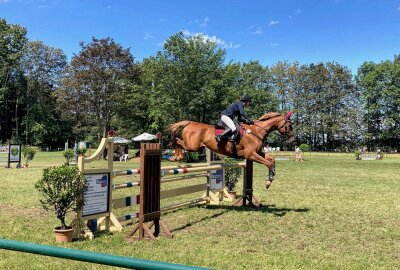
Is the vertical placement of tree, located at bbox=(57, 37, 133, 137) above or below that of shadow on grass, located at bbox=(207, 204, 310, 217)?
above

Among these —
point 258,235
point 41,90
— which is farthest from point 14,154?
point 41,90

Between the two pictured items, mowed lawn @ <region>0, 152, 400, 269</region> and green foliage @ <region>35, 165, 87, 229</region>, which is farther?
green foliage @ <region>35, 165, 87, 229</region>

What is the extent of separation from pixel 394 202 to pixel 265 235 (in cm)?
616

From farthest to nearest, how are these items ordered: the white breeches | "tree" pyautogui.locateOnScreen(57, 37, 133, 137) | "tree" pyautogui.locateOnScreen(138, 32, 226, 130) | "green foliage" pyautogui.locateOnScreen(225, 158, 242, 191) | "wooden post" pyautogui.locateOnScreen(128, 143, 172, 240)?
"tree" pyautogui.locateOnScreen(57, 37, 133, 137), "tree" pyautogui.locateOnScreen(138, 32, 226, 130), "green foliage" pyautogui.locateOnScreen(225, 158, 242, 191), the white breeches, "wooden post" pyautogui.locateOnScreen(128, 143, 172, 240)

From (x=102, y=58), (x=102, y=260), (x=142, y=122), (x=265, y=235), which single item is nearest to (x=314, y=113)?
(x=142, y=122)

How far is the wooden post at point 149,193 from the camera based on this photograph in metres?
7.10

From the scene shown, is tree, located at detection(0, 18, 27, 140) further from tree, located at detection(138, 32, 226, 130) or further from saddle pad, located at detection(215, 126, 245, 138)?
saddle pad, located at detection(215, 126, 245, 138)

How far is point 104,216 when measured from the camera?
298 inches

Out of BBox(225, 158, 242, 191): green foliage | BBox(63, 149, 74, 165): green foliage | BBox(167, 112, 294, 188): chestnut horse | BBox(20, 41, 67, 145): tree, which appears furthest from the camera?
BBox(20, 41, 67, 145): tree

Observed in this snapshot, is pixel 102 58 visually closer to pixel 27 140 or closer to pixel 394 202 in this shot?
pixel 27 140

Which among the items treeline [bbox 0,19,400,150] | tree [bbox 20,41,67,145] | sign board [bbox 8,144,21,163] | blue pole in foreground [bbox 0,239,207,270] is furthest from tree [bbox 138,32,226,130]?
blue pole in foreground [bbox 0,239,207,270]

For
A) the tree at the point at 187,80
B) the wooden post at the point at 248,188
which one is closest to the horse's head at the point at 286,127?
the wooden post at the point at 248,188

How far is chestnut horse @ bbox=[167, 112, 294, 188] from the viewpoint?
10242 millimetres

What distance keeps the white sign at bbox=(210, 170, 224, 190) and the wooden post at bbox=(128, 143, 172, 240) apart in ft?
14.1
